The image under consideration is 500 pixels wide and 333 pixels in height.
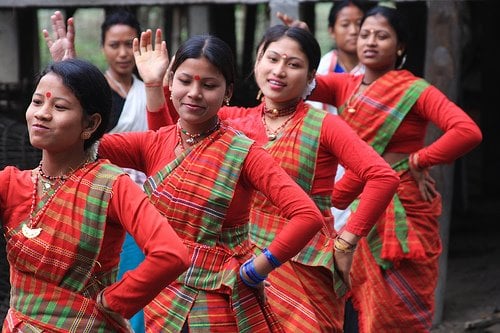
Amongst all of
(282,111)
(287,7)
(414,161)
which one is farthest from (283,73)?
(287,7)

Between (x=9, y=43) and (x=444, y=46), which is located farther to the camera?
(x=9, y=43)

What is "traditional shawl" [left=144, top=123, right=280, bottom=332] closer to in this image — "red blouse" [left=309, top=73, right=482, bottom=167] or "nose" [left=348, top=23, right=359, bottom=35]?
"red blouse" [left=309, top=73, right=482, bottom=167]

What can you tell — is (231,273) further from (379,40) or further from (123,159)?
(379,40)

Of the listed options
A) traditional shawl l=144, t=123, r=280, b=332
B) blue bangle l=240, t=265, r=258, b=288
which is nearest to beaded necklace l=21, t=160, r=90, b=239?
traditional shawl l=144, t=123, r=280, b=332

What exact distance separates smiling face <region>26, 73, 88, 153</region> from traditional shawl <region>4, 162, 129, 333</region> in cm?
13

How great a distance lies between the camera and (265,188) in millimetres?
3953

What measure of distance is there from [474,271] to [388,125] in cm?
382

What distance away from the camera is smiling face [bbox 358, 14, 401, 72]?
19.3 ft

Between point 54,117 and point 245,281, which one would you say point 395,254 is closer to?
point 245,281

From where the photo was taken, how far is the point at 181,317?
3979 millimetres

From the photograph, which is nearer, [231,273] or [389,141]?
[231,273]

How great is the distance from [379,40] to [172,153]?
2115 millimetres

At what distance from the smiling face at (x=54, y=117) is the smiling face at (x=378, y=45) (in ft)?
8.79

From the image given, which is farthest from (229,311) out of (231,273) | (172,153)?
(172,153)
